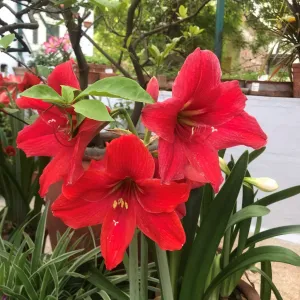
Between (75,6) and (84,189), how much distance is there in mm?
645

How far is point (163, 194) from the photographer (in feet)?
1.38

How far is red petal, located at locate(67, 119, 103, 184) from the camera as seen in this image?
41cm

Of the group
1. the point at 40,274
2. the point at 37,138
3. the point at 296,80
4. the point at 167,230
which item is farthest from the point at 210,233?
the point at 296,80

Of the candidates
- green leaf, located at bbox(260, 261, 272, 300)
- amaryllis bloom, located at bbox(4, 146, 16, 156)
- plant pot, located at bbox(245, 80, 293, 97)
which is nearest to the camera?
green leaf, located at bbox(260, 261, 272, 300)

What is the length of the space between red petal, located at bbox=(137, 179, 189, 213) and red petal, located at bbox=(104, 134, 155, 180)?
0.01 meters

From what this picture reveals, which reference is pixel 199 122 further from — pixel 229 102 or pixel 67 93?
pixel 67 93

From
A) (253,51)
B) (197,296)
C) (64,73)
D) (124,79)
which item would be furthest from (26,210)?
(253,51)

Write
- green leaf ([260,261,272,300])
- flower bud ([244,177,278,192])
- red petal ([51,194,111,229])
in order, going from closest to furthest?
red petal ([51,194,111,229]), flower bud ([244,177,278,192]), green leaf ([260,261,272,300])

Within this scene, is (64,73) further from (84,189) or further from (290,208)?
(290,208)

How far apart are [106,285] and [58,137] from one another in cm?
38

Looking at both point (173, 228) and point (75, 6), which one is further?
point (75, 6)

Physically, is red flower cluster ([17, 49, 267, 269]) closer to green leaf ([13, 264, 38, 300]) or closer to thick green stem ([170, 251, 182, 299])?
thick green stem ([170, 251, 182, 299])

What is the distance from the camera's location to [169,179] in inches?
15.8

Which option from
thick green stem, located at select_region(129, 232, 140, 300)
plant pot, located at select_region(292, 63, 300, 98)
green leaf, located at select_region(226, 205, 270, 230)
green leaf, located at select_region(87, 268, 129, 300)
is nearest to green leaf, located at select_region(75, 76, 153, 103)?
thick green stem, located at select_region(129, 232, 140, 300)
